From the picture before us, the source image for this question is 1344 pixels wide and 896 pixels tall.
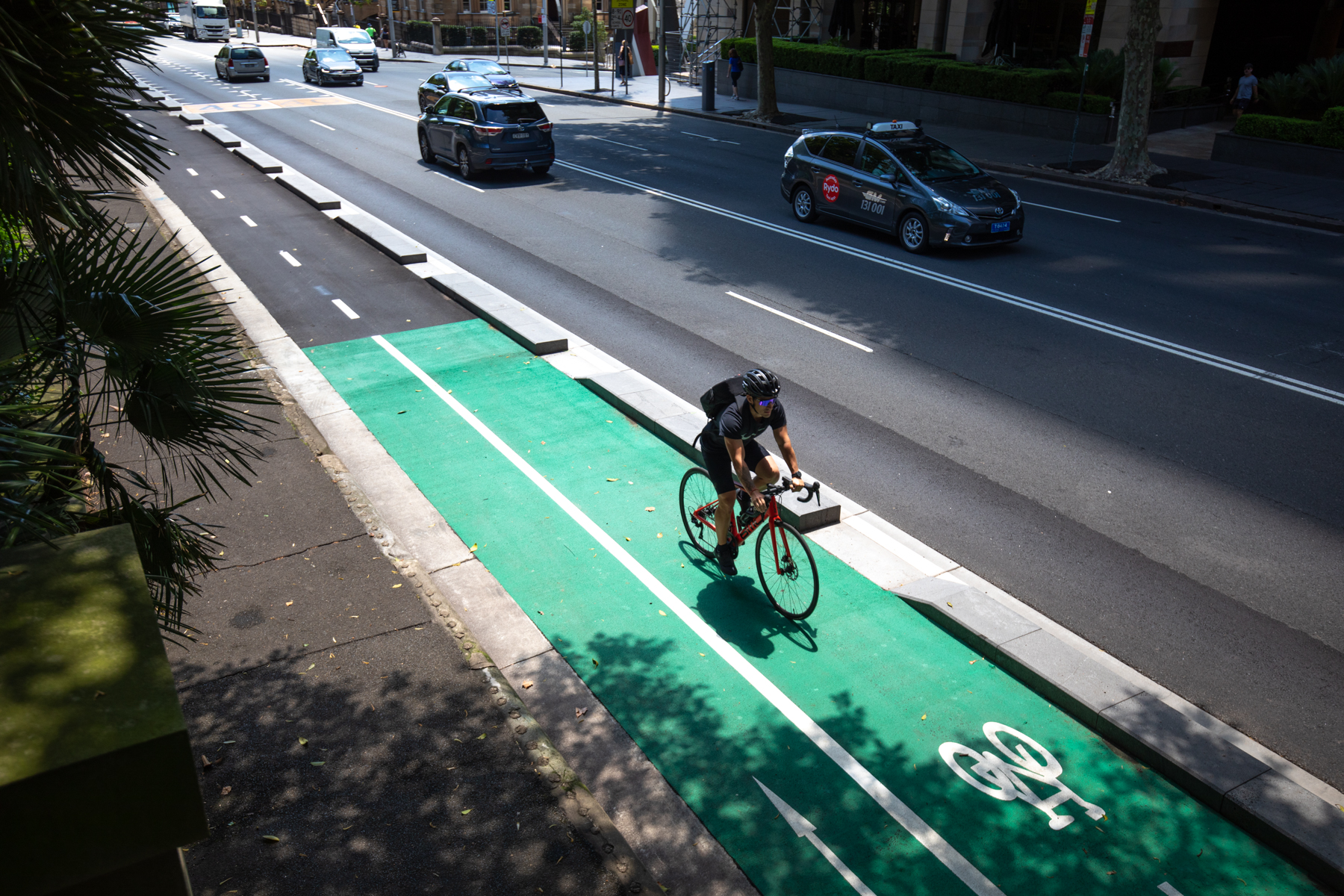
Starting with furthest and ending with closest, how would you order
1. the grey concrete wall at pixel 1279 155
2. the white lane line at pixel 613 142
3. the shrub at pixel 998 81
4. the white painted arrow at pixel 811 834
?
the shrub at pixel 998 81, the white lane line at pixel 613 142, the grey concrete wall at pixel 1279 155, the white painted arrow at pixel 811 834

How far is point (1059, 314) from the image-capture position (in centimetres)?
1347

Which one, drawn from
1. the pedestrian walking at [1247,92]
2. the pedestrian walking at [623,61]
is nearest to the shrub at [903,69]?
the pedestrian walking at [1247,92]

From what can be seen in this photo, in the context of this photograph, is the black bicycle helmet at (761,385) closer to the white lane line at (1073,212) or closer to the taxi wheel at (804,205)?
the taxi wheel at (804,205)

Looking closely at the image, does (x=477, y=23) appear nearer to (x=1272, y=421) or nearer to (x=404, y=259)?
(x=404, y=259)

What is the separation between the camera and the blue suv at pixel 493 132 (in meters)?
22.9

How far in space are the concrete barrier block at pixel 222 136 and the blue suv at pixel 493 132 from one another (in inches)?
307

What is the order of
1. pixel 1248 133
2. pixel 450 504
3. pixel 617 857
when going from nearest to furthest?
pixel 617 857 → pixel 450 504 → pixel 1248 133

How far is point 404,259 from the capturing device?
16297mm

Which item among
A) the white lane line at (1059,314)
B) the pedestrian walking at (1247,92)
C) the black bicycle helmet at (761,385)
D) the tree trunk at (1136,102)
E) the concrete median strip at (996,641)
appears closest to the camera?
the concrete median strip at (996,641)

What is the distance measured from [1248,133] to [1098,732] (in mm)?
24099

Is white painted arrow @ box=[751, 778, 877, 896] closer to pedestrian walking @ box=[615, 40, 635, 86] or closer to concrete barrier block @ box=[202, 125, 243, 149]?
concrete barrier block @ box=[202, 125, 243, 149]

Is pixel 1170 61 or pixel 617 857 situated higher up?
pixel 1170 61

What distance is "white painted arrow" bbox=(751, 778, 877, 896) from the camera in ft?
15.9

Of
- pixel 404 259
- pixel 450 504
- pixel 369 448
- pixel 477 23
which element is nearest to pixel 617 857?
pixel 450 504
